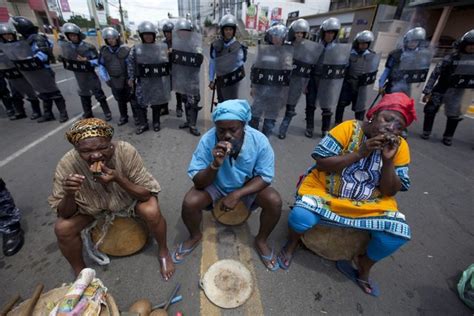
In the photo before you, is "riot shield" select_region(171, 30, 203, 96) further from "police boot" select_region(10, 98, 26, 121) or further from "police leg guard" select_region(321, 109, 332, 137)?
"police boot" select_region(10, 98, 26, 121)

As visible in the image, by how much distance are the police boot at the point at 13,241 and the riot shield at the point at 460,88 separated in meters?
6.91

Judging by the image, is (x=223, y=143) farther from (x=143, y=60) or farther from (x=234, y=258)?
(x=143, y=60)

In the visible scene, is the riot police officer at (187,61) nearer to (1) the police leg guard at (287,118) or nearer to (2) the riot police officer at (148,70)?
(2) the riot police officer at (148,70)

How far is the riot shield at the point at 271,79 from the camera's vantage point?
3.97m

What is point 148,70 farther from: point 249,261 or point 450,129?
point 450,129

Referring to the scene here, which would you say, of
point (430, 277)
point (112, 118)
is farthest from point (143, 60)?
point (430, 277)

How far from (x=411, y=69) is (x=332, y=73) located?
158 cm

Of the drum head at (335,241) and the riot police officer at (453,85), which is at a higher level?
the riot police officer at (453,85)

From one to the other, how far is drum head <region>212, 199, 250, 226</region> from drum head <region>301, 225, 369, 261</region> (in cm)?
60

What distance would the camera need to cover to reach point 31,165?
3.63 m

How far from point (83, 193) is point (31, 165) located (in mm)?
2796

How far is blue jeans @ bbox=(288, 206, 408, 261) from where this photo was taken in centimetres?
171

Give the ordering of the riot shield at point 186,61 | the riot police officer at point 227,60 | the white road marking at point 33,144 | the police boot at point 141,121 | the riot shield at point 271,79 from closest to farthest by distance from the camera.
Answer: the white road marking at point 33,144
the riot shield at point 271,79
the riot police officer at point 227,60
the riot shield at point 186,61
the police boot at point 141,121

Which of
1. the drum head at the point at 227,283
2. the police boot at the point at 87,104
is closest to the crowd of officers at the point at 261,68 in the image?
the police boot at the point at 87,104
